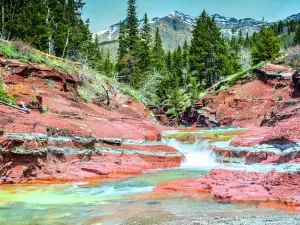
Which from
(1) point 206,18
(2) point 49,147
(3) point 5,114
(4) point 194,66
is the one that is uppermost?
(1) point 206,18

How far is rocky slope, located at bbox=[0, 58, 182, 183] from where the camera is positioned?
12.2 m

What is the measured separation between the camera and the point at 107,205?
8797 millimetres

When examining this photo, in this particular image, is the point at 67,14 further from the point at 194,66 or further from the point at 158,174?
the point at 158,174

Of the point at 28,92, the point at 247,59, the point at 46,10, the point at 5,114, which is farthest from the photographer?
the point at 247,59

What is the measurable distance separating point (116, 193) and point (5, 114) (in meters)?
5.57

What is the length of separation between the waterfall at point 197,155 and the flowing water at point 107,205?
5260mm

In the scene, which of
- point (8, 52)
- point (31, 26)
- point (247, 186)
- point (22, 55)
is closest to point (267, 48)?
point (31, 26)

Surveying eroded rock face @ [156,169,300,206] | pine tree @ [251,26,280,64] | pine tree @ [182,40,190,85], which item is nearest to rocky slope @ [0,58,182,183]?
eroded rock face @ [156,169,300,206]

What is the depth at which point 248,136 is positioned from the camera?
15281 millimetres

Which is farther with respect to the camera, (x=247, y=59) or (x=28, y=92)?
(x=247, y=59)

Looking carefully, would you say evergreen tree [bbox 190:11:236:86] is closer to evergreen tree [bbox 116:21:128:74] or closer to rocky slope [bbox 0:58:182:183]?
evergreen tree [bbox 116:21:128:74]

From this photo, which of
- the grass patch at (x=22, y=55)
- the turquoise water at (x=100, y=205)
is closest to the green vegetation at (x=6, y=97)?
the turquoise water at (x=100, y=205)

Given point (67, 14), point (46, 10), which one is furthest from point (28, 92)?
point (67, 14)

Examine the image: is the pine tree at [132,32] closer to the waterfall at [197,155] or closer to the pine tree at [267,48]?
the pine tree at [267,48]
